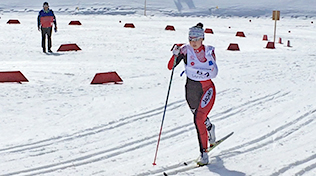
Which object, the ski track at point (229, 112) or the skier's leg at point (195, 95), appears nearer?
the ski track at point (229, 112)

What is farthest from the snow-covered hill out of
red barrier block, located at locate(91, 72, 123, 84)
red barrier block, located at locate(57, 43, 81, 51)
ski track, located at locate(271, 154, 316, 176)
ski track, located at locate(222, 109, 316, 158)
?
ski track, located at locate(271, 154, 316, 176)

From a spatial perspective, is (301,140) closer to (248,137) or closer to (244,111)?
(248,137)

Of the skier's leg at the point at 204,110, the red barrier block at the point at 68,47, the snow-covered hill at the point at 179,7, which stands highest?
the skier's leg at the point at 204,110

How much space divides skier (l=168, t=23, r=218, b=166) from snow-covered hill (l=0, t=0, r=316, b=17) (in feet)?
88.4

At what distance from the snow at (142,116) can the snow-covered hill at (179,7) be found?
18.2 m

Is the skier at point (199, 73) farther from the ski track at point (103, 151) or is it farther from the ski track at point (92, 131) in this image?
the ski track at point (92, 131)

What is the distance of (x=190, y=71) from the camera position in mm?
4754

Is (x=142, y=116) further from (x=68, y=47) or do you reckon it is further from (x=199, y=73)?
(x=68, y=47)

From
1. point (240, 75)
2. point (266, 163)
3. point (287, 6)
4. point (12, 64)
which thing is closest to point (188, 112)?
point (266, 163)

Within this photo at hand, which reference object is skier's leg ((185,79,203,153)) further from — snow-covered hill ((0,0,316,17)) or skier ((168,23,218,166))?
snow-covered hill ((0,0,316,17))

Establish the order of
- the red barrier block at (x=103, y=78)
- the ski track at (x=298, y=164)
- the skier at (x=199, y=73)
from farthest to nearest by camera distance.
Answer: the red barrier block at (x=103, y=78), the skier at (x=199, y=73), the ski track at (x=298, y=164)

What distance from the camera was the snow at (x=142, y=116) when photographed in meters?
4.84

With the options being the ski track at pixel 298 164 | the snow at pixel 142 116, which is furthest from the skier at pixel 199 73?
the ski track at pixel 298 164

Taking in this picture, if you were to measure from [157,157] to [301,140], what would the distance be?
1.69 meters
